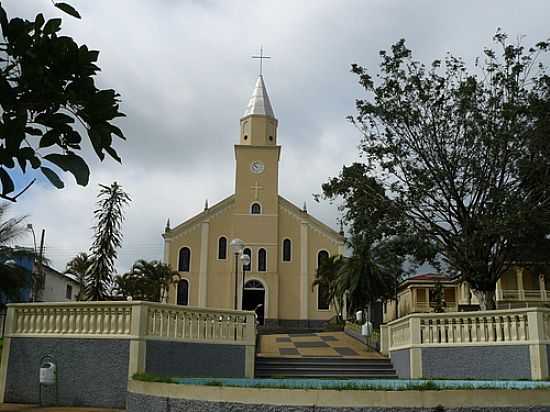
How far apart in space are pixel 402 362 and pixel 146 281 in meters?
27.7

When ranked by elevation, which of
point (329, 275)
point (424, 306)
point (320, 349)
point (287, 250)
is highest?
point (287, 250)

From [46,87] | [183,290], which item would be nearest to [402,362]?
[46,87]

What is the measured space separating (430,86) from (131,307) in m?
13.5

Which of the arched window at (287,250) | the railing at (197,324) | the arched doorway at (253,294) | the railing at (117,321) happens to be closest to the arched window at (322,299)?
the arched window at (287,250)

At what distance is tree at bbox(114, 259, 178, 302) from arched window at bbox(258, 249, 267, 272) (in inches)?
243

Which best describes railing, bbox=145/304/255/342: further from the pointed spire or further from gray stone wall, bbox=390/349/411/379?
the pointed spire

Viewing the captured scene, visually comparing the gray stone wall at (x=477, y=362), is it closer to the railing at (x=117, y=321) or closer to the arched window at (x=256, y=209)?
the railing at (x=117, y=321)

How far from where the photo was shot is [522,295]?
140ft

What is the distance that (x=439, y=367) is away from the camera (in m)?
13.9

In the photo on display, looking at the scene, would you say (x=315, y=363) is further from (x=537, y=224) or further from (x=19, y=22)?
(x=19, y=22)

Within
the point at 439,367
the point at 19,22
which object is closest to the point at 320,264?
the point at 439,367

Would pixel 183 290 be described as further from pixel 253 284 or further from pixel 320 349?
pixel 320 349

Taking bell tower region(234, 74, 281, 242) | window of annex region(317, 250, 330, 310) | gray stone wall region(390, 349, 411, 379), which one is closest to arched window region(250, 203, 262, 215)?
bell tower region(234, 74, 281, 242)

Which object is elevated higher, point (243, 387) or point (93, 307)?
point (93, 307)
